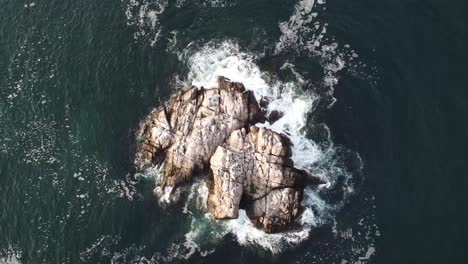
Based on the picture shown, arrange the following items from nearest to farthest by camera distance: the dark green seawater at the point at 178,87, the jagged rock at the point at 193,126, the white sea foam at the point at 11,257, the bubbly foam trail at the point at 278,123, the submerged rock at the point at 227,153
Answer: the dark green seawater at the point at 178,87, the bubbly foam trail at the point at 278,123, the submerged rock at the point at 227,153, the white sea foam at the point at 11,257, the jagged rock at the point at 193,126

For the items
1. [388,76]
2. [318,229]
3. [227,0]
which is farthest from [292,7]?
[318,229]

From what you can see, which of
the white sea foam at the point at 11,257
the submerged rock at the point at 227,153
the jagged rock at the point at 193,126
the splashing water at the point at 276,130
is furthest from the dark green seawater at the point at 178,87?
the submerged rock at the point at 227,153

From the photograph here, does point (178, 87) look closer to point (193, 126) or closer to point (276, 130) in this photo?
point (193, 126)

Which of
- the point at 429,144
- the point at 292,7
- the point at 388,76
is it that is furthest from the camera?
the point at 292,7

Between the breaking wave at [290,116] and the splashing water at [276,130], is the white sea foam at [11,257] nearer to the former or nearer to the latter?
the breaking wave at [290,116]

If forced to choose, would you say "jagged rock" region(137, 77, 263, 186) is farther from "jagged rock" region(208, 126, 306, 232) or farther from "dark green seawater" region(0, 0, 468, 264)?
"dark green seawater" region(0, 0, 468, 264)

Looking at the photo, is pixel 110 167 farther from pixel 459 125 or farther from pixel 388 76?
pixel 459 125

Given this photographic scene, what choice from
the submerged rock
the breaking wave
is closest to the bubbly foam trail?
the breaking wave
